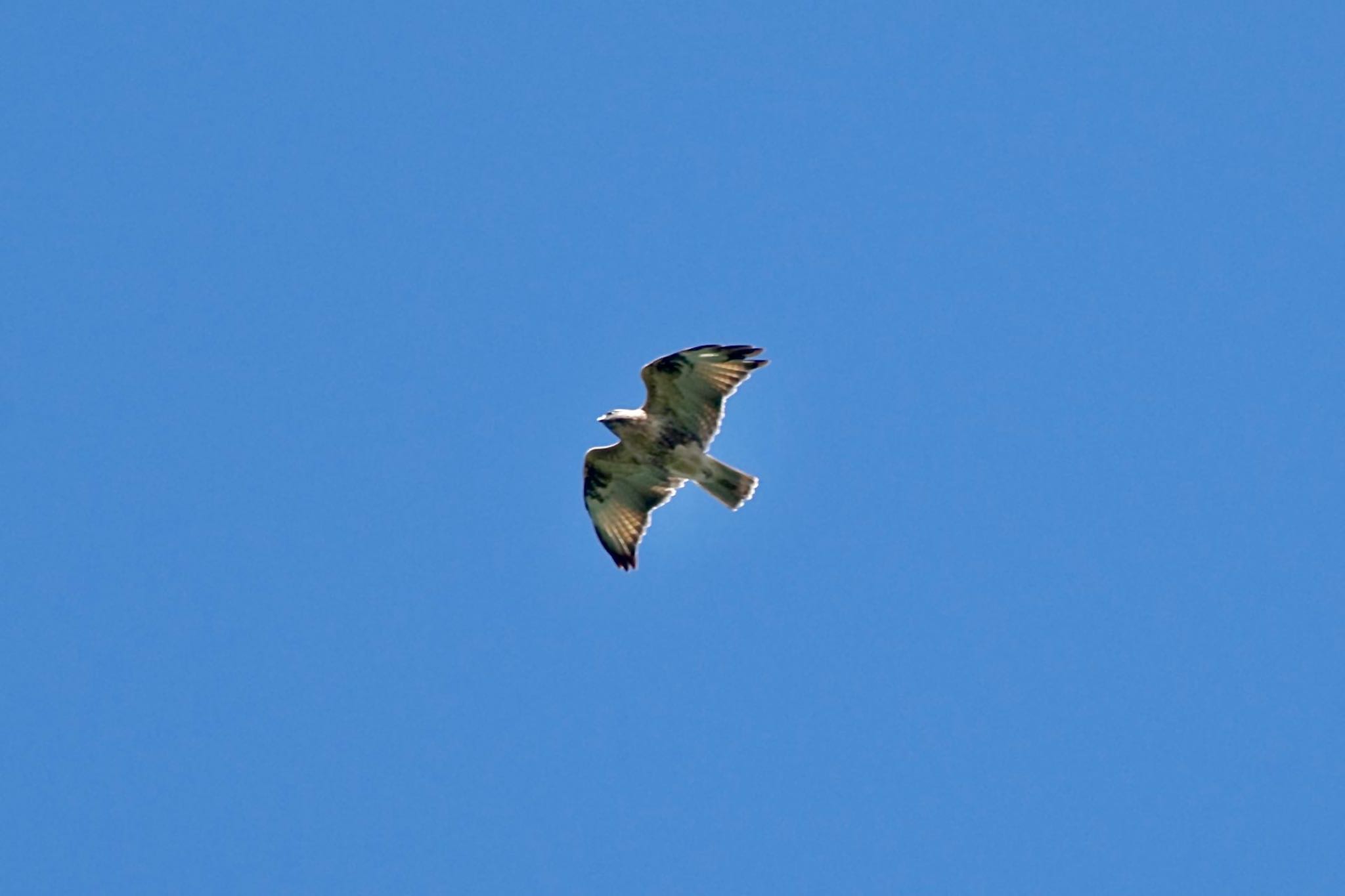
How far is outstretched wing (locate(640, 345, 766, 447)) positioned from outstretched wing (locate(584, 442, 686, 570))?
2.76 ft

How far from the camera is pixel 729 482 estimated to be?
68.7 feet

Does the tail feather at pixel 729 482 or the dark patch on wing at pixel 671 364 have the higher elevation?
the dark patch on wing at pixel 671 364

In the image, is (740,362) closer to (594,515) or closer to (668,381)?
(668,381)

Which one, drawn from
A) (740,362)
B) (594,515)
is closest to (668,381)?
(740,362)

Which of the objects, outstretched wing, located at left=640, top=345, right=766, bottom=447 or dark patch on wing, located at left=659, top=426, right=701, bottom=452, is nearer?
outstretched wing, located at left=640, top=345, right=766, bottom=447

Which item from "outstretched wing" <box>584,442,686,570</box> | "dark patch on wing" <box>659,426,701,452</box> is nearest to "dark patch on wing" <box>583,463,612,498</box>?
"outstretched wing" <box>584,442,686,570</box>

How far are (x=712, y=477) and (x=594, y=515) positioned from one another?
157 cm

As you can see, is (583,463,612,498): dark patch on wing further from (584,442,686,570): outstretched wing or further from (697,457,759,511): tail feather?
(697,457,759,511): tail feather

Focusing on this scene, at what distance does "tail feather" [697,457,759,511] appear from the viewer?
821 inches

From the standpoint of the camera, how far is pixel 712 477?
68.7ft

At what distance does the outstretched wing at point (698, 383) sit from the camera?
2019cm

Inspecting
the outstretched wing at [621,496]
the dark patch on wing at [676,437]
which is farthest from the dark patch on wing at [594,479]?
the dark patch on wing at [676,437]

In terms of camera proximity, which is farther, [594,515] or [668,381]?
[594,515]

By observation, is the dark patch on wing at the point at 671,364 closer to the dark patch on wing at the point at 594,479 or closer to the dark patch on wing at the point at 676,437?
the dark patch on wing at the point at 676,437
